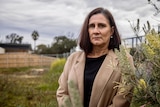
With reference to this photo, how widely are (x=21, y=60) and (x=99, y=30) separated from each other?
43.4 m

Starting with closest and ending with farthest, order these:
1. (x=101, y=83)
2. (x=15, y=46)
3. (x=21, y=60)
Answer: (x=101, y=83)
(x=21, y=60)
(x=15, y=46)

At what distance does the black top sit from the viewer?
103 inches

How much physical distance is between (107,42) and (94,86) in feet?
1.05

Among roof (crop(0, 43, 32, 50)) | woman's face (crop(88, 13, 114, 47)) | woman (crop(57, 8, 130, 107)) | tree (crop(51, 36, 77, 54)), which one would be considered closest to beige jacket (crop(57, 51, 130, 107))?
woman (crop(57, 8, 130, 107))

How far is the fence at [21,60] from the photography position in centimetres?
4294

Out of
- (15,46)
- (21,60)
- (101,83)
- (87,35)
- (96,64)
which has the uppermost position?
(87,35)

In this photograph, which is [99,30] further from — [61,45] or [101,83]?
[61,45]

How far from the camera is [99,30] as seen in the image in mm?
2387

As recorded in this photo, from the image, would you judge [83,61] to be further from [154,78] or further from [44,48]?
[44,48]

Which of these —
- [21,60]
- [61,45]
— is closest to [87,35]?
[21,60]

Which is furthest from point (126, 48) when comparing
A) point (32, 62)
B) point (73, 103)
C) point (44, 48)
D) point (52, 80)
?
point (44, 48)

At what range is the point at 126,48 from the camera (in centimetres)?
124

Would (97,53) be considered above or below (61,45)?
above

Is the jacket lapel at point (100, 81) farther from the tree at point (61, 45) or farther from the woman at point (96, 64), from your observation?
the tree at point (61, 45)
